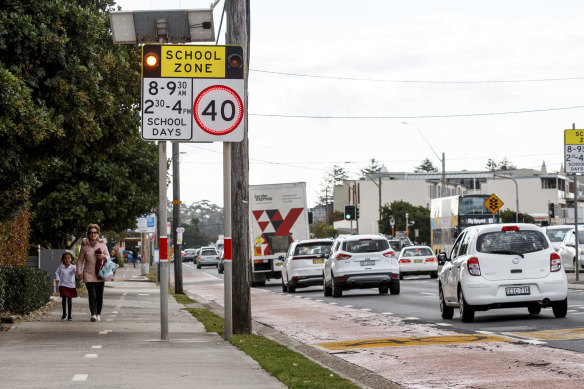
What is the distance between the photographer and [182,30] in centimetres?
1648

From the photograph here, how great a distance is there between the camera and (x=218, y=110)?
1405 cm

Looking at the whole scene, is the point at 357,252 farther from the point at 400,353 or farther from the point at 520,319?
the point at 400,353

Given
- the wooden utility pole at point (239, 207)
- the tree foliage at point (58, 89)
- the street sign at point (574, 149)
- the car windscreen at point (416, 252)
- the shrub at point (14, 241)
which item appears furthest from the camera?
the car windscreen at point (416, 252)

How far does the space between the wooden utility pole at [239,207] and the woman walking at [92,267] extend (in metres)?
3.87

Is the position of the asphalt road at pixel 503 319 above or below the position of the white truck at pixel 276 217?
below

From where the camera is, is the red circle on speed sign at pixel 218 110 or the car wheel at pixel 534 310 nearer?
the red circle on speed sign at pixel 218 110

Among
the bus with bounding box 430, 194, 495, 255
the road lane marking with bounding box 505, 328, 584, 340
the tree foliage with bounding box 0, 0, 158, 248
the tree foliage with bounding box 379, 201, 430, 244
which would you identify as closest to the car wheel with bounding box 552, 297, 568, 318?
the road lane marking with bounding box 505, 328, 584, 340

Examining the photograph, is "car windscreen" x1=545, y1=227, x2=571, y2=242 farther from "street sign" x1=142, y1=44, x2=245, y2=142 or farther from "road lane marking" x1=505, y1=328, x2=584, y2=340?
"street sign" x1=142, y1=44, x2=245, y2=142

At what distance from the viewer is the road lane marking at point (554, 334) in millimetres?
13812

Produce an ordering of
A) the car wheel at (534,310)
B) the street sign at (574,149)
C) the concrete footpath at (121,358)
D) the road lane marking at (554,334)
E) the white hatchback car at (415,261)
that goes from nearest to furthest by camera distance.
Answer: the concrete footpath at (121,358) < the road lane marking at (554,334) < the car wheel at (534,310) < the street sign at (574,149) < the white hatchback car at (415,261)

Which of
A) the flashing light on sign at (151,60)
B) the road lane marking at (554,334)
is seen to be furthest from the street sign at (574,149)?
the flashing light on sign at (151,60)

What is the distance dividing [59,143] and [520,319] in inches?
319

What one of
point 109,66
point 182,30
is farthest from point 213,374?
point 109,66

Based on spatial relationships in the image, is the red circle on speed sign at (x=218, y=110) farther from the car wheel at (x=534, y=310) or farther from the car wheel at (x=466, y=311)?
the car wheel at (x=534, y=310)
